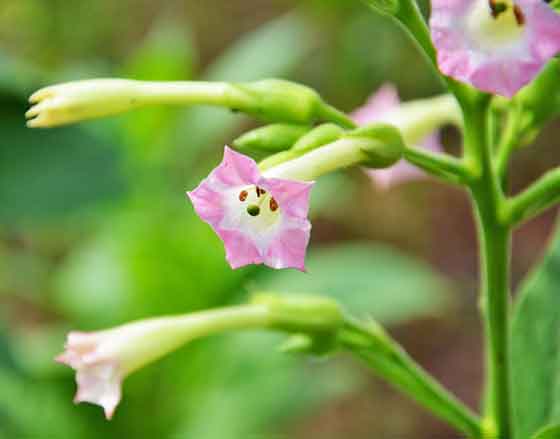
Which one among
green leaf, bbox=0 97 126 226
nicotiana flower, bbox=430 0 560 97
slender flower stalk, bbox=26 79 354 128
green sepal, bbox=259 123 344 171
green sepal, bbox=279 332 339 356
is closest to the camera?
nicotiana flower, bbox=430 0 560 97

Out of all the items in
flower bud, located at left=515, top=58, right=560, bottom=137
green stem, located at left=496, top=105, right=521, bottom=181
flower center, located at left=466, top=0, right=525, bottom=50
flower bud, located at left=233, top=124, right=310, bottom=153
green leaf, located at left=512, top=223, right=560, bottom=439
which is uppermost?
flower center, located at left=466, top=0, right=525, bottom=50

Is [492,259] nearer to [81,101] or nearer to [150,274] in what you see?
[81,101]

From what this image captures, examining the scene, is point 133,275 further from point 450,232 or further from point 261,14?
point 261,14

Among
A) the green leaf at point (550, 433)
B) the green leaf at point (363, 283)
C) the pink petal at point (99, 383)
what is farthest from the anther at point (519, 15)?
the green leaf at point (363, 283)

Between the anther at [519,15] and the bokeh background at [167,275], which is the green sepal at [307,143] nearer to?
the anther at [519,15]

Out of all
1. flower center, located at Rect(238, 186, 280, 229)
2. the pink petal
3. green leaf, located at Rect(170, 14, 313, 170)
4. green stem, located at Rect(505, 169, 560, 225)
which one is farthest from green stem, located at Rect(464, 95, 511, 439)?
green leaf, located at Rect(170, 14, 313, 170)

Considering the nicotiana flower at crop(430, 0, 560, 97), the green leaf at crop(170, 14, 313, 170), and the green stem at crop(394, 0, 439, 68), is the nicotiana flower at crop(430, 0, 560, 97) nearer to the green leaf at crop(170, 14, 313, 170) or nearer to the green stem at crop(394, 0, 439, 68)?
the green stem at crop(394, 0, 439, 68)
